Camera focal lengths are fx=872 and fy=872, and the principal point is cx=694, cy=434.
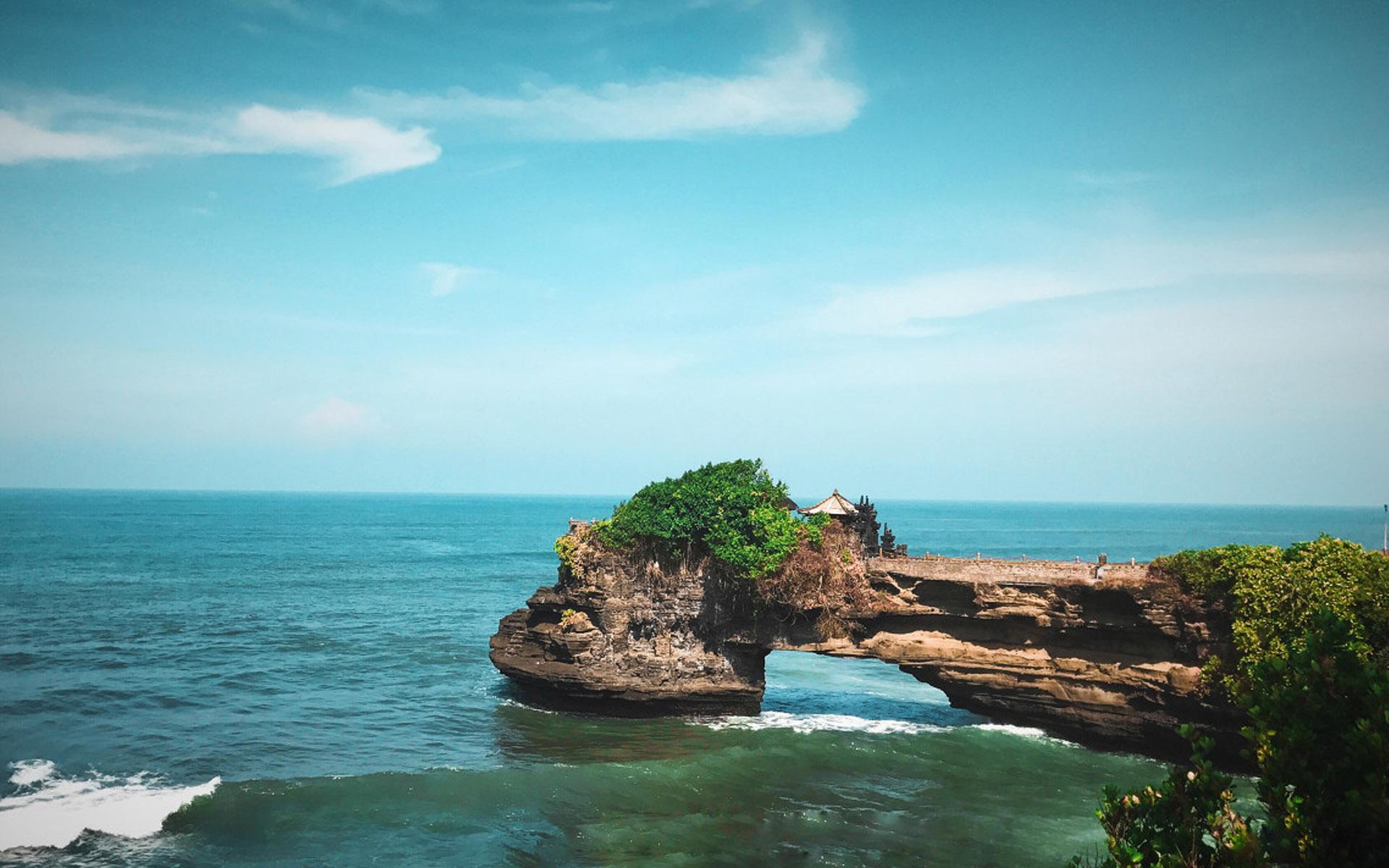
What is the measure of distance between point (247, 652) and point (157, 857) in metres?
25.3

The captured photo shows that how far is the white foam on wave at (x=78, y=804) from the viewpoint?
22734 mm

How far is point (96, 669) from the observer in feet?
131

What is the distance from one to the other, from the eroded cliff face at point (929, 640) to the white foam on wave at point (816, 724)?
81 cm

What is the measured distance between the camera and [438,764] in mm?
28781

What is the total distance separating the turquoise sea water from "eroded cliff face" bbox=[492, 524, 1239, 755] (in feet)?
4.34

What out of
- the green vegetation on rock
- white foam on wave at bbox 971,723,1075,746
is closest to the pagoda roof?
white foam on wave at bbox 971,723,1075,746

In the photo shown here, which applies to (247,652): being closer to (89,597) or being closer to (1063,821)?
(89,597)

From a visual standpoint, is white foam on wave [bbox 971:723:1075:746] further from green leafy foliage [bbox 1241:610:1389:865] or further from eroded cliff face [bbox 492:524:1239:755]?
green leafy foliage [bbox 1241:610:1389:865]

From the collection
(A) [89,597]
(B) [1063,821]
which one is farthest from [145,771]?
(A) [89,597]

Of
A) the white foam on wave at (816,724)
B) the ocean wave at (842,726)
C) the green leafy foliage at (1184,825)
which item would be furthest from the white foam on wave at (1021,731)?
the green leafy foliage at (1184,825)

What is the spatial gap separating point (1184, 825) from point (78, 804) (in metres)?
27.8

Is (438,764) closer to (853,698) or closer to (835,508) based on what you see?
(835,508)

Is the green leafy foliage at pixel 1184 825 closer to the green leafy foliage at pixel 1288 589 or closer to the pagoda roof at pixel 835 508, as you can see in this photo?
the green leafy foliage at pixel 1288 589

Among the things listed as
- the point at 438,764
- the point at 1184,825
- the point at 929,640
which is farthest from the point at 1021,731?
the point at 1184,825
